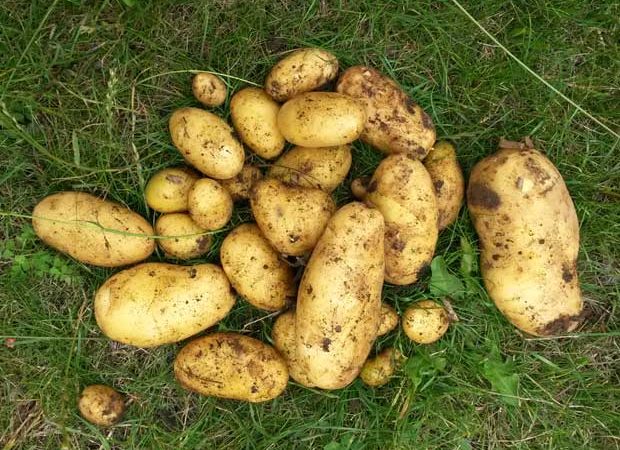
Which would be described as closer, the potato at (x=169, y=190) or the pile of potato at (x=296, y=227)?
the pile of potato at (x=296, y=227)

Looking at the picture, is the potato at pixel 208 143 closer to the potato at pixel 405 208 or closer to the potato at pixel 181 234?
the potato at pixel 181 234

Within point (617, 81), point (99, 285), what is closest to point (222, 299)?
point (99, 285)

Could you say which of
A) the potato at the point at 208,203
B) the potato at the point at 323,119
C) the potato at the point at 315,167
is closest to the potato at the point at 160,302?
the potato at the point at 208,203

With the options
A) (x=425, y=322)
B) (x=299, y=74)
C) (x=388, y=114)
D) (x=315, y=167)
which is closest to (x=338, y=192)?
(x=315, y=167)

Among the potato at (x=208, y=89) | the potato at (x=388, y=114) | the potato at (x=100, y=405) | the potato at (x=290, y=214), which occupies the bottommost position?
the potato at (x=100, y=405)

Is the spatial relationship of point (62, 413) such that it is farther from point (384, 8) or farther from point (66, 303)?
point (384, 8)

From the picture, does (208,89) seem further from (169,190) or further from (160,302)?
(160,302)

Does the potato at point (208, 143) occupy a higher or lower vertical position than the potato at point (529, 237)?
higher

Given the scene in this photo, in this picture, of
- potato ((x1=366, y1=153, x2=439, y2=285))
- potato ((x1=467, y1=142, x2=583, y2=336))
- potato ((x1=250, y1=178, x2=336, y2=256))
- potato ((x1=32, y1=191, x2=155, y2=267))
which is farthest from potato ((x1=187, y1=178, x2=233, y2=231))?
potato ((x1=467, y1=142, x2=583, y2=336))
